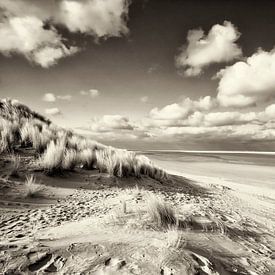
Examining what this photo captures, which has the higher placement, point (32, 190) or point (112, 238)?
point (32, 190)

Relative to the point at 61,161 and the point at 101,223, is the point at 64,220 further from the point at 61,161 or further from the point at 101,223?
the point at 61,161

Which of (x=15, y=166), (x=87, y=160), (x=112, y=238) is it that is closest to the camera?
(x=112, y=238)

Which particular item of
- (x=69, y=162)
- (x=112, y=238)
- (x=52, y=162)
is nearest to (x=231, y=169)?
(x=69, y=162)

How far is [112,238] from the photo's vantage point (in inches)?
127

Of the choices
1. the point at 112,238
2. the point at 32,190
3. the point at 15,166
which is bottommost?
the point at 112,238

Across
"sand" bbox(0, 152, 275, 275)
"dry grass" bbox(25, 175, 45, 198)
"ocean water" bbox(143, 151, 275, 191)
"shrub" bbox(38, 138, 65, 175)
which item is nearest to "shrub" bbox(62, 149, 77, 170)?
"shrub" bbox(38, 138, 65, 175)

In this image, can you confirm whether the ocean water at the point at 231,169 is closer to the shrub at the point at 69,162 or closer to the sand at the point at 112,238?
the sand at the point at 112,238

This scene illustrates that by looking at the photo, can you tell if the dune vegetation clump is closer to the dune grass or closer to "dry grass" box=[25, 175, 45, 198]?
"dry grass" box=[25, 175, 45, 198]

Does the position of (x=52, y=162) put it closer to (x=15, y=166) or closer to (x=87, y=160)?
(x=15, y=166)

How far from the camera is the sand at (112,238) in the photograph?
2.58 metres

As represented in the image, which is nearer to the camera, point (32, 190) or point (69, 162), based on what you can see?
point (32, 190)

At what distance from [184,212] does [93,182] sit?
2813 mm

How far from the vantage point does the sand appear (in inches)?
102

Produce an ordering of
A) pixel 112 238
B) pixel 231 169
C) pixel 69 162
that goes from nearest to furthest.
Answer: pixel 112 238 → pixel 69 162 → pixel 231 169
